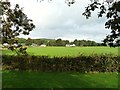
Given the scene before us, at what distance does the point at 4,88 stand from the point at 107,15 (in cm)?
877

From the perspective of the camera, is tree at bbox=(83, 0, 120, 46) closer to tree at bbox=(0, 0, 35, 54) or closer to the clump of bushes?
tree at bbox=(0, 0, 35, 54)

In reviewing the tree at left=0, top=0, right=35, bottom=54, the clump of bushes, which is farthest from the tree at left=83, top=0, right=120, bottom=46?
the clump of bushes

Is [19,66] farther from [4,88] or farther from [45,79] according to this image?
[4,88]

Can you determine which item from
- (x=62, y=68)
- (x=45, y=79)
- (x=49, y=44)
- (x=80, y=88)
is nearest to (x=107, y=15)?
(x=80, y=88)

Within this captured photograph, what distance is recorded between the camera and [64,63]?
3753 centimetres

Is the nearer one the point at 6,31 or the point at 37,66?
the point at 6,31

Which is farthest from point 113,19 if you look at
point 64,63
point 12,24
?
point 64,63

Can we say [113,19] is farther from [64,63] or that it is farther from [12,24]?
[64,63]

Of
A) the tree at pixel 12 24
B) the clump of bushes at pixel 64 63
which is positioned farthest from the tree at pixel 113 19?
the clump of bushes at pixel 64 63

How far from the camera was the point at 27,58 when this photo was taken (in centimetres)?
3822

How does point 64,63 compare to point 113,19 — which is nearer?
point 113,19

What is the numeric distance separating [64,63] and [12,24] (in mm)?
12902

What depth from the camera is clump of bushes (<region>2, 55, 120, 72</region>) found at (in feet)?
122

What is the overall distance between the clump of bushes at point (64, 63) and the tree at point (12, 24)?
35.0 feet
